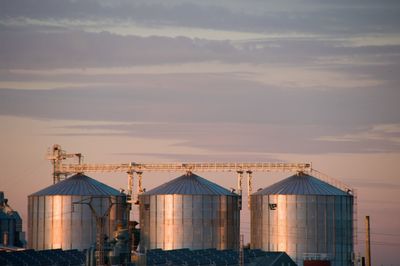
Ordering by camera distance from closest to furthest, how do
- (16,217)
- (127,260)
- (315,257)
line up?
(127,260) → (315,257) → (16,217)

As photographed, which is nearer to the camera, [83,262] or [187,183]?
[83,262]

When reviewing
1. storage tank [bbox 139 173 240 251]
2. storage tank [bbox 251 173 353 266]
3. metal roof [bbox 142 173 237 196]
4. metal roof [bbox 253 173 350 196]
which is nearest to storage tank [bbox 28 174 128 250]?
storage tank [bbox 139 173 240 251]

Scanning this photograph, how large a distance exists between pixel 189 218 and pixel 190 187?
185 inches

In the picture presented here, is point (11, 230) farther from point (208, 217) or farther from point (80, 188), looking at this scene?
point (208, 217)

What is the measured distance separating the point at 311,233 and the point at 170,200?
711 inches

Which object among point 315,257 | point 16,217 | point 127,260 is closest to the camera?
point 127,260

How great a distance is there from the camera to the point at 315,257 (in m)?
165

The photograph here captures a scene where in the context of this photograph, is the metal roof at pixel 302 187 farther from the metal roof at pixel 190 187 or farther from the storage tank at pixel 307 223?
the metal roof at pixel 190 187

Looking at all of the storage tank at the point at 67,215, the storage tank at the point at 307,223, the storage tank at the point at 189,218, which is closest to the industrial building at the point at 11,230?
the storage tank at the point at 67,215

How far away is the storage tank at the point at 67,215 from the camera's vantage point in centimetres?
16950

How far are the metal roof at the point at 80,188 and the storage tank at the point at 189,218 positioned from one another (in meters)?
6.34

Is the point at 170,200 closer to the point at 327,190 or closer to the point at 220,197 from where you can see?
the point at 220,197

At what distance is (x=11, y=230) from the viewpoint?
180m

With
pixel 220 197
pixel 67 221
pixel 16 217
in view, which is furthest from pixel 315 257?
pixel 16 217
